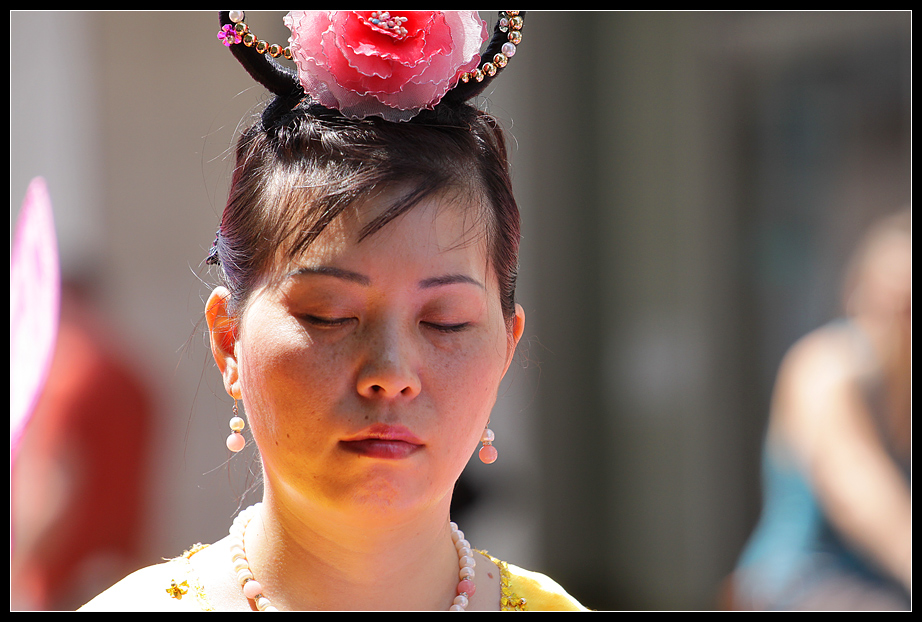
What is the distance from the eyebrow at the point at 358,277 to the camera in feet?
3.04

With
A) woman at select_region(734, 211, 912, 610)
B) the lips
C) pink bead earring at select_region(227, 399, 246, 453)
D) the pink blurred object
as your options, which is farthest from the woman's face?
woman at select_region(734, 211, 912, 610)

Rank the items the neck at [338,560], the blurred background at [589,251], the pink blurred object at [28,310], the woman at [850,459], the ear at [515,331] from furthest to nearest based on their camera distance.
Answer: the blurred background at [589,251]
the woman at [850,459]
the pink blurred object at [28,310]
the ear at [515,331]
the neck at [338,560]

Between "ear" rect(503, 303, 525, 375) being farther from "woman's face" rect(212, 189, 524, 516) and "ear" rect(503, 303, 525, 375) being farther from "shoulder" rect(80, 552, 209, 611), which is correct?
"shoulder" rect(80, 552, 209, 611)

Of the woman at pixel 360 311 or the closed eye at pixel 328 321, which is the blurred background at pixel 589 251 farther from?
the closed eye at pixel 328 321

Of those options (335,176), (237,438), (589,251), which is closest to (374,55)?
(335,176)

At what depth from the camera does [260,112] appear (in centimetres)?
114

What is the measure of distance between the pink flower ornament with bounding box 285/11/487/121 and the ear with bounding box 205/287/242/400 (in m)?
0.29

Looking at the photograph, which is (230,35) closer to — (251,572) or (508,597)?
(251,572)

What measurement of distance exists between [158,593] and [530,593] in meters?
0.51

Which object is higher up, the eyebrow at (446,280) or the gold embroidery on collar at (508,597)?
the eyebrow at (446,280)

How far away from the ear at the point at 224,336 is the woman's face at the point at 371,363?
0.06 meters

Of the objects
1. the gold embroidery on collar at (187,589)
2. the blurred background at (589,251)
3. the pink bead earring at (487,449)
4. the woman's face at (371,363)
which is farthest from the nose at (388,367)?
the blurred background at (589,251)
